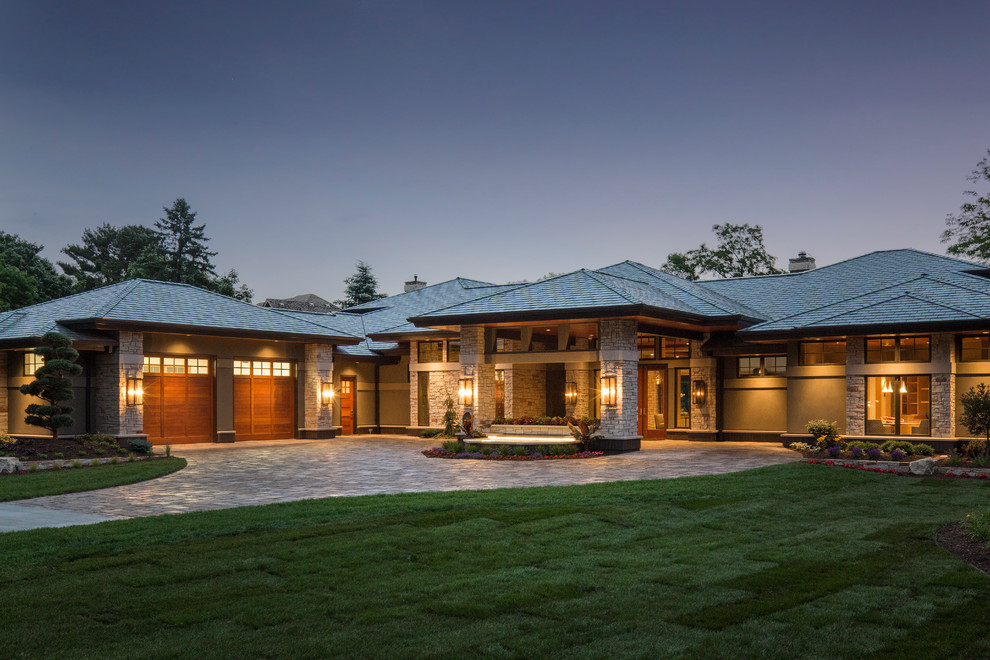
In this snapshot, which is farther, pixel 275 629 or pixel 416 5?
pixel 416 5

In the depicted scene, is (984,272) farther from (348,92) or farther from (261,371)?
(261,371)

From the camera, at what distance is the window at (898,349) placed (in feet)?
67.0

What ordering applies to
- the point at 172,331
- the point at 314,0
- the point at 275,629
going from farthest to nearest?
the point at 172,331, the point at 314,0, the point at 275,629

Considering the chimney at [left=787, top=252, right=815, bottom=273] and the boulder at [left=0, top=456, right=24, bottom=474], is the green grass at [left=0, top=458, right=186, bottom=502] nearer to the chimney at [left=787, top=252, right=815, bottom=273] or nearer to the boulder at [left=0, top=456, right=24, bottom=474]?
the boulder at [left=0, top=456, right=24, bottom=474]

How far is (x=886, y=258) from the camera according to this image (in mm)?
28109

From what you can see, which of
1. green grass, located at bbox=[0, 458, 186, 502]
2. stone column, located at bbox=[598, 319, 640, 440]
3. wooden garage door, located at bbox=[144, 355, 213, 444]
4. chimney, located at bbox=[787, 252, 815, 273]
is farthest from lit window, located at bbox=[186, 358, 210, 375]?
chimney, located at bbox=[787, 252, 815, 273]

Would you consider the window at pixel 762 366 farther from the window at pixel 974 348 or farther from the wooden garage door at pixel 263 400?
the wooden garage door at pixel 263 400

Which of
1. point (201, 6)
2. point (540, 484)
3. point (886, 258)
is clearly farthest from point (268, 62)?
point (886, 258)

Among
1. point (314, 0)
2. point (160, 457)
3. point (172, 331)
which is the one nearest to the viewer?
point (160, 457)

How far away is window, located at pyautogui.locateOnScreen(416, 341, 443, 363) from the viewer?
95.6ft

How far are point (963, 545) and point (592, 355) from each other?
559 inches

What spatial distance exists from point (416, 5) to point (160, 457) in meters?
13.1

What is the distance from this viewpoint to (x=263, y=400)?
27281mm

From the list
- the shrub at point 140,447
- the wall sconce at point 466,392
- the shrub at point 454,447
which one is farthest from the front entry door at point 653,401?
the shrub at point 140,447
